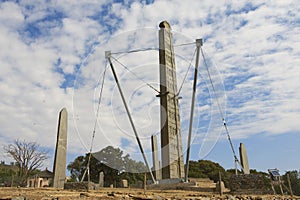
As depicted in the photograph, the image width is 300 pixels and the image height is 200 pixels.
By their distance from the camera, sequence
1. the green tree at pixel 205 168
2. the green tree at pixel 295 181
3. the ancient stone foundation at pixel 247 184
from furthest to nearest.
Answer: the green tree at pixel 205 168
the green tree at pixel 295 181
the ancient stone foundation at pixel 247 184

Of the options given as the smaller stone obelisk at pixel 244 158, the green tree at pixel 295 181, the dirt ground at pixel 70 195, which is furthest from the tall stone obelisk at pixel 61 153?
the green tree at pixel 295 181

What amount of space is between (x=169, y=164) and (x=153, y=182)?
1.25 metres

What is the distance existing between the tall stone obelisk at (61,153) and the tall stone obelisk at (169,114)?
538 centimetres

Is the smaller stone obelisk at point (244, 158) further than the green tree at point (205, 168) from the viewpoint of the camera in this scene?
No

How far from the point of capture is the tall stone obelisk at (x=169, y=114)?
15.6m

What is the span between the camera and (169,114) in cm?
1630

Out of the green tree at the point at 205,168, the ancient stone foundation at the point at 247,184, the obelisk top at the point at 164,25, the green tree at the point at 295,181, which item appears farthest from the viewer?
the green tree at the point at 205,168

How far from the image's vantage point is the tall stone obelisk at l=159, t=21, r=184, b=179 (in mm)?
15625

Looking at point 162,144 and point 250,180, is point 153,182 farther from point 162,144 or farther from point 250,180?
point 250,180

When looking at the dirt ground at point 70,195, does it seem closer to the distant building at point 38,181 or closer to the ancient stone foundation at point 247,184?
the ancient stone foundation at point 247,184

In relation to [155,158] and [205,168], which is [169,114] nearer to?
[155,158]

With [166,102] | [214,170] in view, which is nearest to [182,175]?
[166,102]

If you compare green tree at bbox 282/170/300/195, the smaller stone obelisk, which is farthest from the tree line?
the smaller stone obelisk

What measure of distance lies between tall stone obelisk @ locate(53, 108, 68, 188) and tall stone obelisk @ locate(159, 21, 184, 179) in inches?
212
